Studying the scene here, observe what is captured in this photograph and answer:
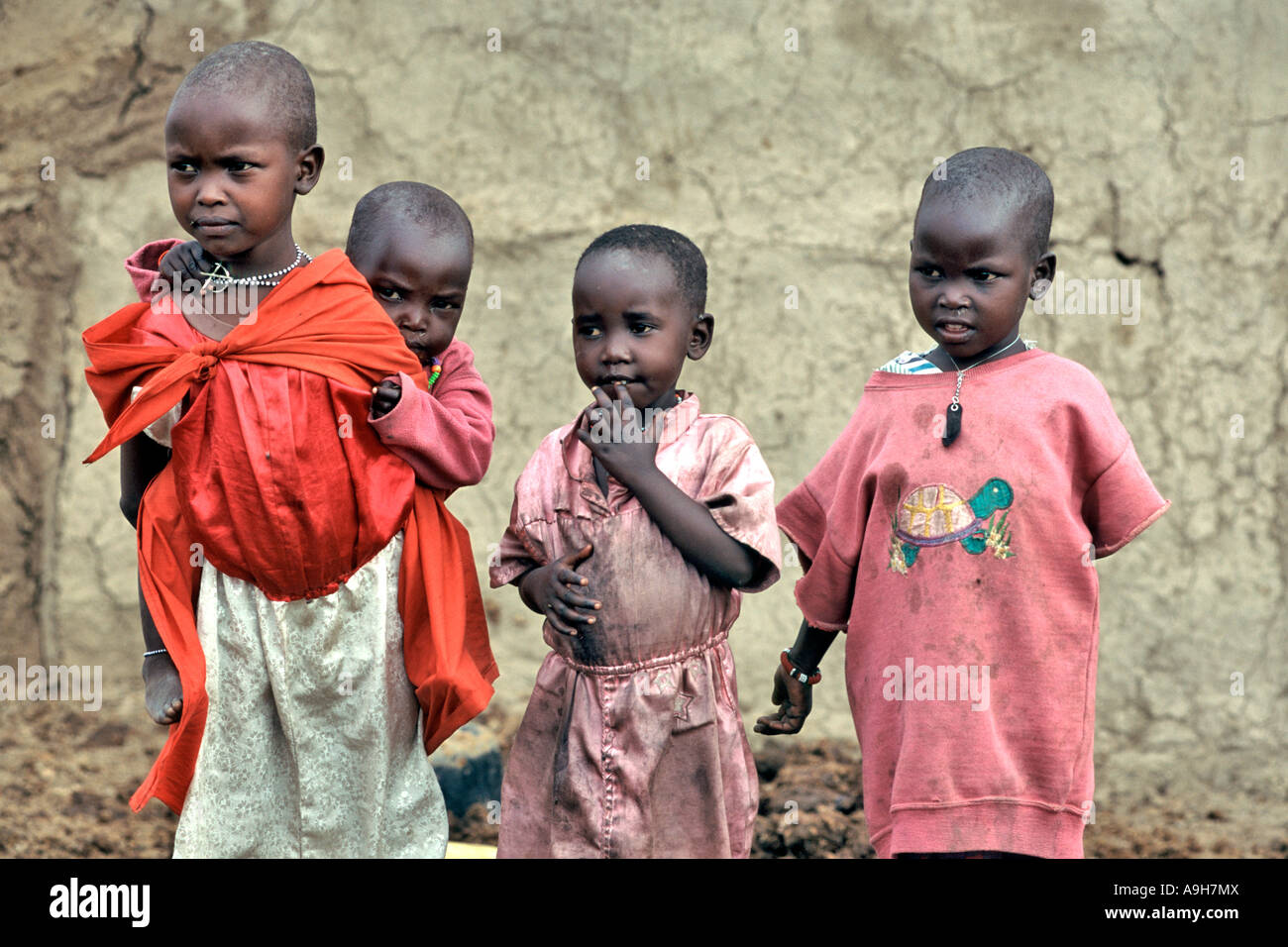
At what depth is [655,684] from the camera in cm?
279

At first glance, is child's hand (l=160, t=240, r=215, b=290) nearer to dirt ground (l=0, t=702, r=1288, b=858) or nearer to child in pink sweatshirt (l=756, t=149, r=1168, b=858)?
child in pink sweatshirt (l=756, t=149, r=1168, b=858)

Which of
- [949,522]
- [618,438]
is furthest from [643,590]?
[949,522]

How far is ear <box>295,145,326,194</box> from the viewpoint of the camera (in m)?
2.74

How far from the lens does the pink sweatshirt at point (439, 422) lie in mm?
2666

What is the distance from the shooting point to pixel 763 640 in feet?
16.5

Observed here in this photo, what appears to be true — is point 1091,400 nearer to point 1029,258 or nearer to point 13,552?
point 1029,258

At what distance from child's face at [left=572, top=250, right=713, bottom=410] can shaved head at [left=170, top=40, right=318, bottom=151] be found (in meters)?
0.60

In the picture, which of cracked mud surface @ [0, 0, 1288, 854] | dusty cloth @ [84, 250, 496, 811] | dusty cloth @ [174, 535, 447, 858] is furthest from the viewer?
cracked mud surface @ [0, 0, 1288, 854]

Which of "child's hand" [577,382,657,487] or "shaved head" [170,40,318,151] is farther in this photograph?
"child's hand" [577,382,657,487]

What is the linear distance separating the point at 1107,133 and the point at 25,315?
3873mm

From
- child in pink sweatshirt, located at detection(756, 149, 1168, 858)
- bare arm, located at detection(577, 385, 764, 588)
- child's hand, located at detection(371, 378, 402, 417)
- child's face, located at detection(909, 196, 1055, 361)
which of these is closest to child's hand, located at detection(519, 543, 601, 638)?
bare arm, located at detection(577, 385, 764, 588)

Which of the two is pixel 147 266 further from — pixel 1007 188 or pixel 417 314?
pixel 1007 188

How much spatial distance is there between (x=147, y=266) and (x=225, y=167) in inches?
14.7

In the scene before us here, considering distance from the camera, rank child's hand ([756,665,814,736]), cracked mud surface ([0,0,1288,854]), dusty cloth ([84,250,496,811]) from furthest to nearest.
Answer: cracked mud surface ([0,0,1288,854]), child's hand ([756,665,814,736]), dusty cloth ([84,250,496,811])
